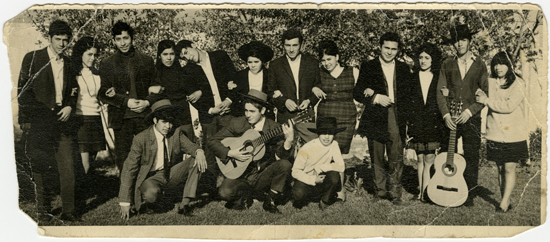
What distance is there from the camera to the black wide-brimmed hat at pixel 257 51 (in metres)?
7.35

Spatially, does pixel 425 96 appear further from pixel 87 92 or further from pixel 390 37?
pixel 87 92

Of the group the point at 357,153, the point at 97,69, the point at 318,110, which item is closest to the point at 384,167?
the point at 357,153

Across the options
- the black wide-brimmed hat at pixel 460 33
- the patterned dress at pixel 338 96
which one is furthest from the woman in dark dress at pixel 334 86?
the black wide-brimmed hat at pixel 460 33

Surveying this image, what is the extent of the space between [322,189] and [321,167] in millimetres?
184

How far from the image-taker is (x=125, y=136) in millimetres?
7402

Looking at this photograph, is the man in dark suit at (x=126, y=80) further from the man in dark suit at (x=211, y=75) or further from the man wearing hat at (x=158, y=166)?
the man in dark suit at (x=211, y=75)

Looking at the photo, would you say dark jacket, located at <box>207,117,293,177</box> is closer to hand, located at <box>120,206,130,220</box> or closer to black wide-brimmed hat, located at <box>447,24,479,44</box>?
hand, located at <box>120,206,130,220</box>

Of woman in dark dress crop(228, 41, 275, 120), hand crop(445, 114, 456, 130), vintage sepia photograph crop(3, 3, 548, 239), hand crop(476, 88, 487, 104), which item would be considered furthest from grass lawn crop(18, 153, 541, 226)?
woman in dark dress crop(228, 41, 275, 120)

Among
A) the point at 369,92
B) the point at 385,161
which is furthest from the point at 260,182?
the point at 369,92

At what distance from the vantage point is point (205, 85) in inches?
290

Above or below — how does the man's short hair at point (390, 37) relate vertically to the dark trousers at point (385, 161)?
above

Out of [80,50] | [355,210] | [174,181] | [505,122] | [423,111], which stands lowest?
[355,210]

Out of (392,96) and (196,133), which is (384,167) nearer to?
(392,96)

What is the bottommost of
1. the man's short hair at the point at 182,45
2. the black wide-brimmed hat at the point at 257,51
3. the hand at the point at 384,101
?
the hand at the point at 384,101
